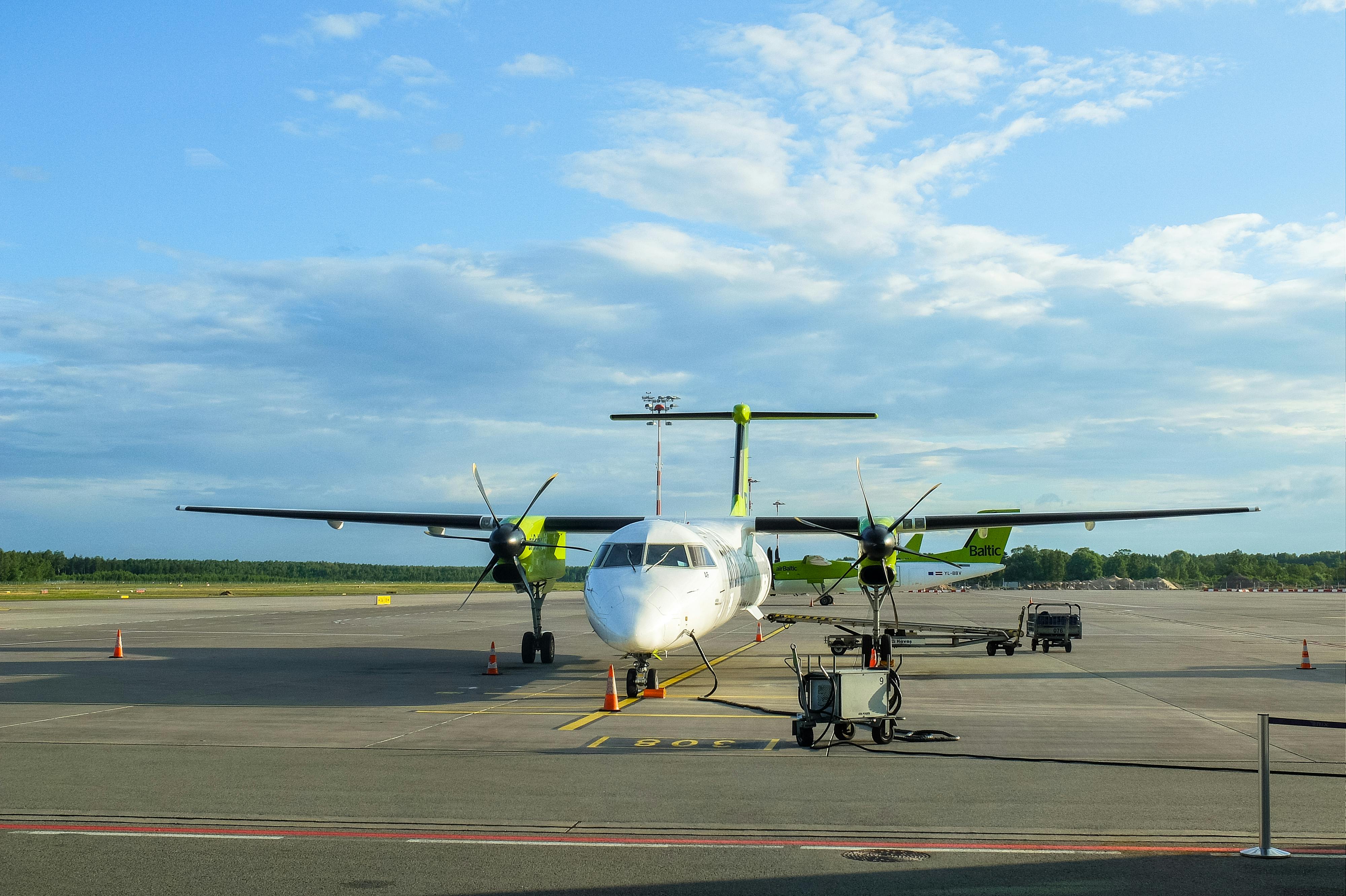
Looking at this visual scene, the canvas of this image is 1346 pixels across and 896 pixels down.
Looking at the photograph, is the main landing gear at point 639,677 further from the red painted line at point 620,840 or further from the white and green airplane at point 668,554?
the red painted line at point 620,840

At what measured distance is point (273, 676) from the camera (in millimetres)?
20359

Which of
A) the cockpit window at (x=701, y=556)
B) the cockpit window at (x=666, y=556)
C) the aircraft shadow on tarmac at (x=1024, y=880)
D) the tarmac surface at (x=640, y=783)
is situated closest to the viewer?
the aircraft shadow on tarmac at (x=1024, y=880)

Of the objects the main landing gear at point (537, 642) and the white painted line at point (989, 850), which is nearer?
the white painted line at point (989, 850)

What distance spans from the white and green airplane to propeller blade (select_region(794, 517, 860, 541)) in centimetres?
6

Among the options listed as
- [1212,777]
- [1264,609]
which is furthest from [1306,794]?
[1264,609]

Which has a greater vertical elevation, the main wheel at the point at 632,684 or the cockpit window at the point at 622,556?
the cockpit window at the point at 622,556

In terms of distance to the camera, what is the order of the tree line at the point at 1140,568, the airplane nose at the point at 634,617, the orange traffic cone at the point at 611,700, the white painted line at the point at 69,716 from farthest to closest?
the tree line at the point at 1140,568 → the airplane nose at the point at 634,617 → the orange traffic cone at the point at 611,700 → the white painted line at the point at 69,716

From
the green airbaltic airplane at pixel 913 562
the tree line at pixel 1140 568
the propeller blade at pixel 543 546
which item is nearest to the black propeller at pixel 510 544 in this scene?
the propeller blade at pixel 543 546

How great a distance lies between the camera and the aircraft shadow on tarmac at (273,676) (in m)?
16.7

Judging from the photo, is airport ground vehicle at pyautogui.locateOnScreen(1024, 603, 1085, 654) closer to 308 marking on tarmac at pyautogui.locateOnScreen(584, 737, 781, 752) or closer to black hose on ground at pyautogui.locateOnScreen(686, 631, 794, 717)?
black hose on ground at pyautogui.locateOnScreen(686, 631, 794, 717)

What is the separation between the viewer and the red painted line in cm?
719

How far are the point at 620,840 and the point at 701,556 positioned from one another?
10.0 m

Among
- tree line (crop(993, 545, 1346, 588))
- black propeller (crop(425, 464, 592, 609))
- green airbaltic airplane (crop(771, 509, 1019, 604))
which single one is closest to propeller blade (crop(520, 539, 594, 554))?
black propeller (crop(425, 464, 592, 609))

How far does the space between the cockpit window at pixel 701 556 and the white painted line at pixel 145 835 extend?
10.1 meters
